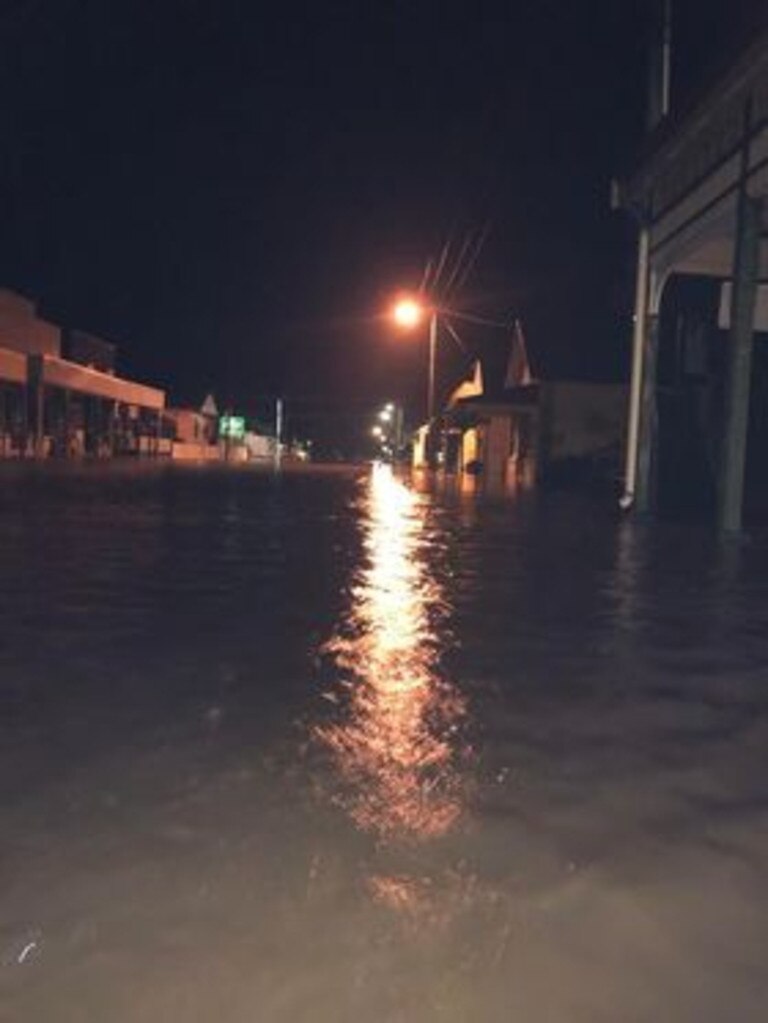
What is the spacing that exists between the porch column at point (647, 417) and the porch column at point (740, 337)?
3366 mm

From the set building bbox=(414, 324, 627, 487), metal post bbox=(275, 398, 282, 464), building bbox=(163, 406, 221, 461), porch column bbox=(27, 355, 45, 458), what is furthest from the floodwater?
metal post bbox=(275, 398, 282, 464)

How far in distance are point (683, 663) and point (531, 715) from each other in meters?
1.46

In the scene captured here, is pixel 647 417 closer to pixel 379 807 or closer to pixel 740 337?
pixel 740 337

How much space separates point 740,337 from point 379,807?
1000 centimetres

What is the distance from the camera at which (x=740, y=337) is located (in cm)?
1200

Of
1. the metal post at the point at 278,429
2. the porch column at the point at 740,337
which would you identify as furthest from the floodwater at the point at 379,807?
the metal post at the point at 278,429

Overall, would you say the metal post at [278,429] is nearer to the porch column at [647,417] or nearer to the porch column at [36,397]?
the porch column at [36,397]

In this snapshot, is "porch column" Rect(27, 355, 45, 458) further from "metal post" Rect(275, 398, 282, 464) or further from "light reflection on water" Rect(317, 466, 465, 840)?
"metal post" Rect(275, 398, 282, 464)

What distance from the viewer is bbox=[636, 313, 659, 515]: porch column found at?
15.5 meters

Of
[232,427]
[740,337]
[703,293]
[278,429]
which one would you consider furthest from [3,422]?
[278,429]

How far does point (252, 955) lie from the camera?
7.66ft

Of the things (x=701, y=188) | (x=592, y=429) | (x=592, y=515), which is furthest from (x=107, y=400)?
(x=701, y=188)

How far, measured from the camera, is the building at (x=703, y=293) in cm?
1173

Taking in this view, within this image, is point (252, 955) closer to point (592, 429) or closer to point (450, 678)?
point (450, 678)
